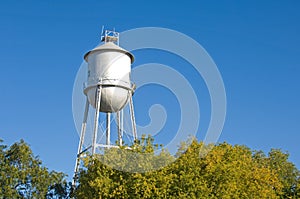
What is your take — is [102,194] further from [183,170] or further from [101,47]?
[101,47]

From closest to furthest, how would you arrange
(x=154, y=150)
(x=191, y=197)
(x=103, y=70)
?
(x=191, y=197) → (x=154, y=150) → (x=103, y=70)

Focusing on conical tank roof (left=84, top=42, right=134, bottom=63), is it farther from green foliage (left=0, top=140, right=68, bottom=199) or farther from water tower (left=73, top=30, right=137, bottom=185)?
green foliage (left=0, top=140, right=68, bottom=199)

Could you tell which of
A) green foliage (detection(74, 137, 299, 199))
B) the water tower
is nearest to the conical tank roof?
the water tower

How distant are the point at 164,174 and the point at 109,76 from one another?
7.83 meters

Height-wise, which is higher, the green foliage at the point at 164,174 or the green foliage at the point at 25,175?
the green foliage at the point at 25,175

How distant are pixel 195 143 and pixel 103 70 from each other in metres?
7.26

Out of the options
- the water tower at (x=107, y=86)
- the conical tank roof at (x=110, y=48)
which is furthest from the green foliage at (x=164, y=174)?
the conical tank roof at (x=110, y=48)

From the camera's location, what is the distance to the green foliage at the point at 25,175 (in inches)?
1364

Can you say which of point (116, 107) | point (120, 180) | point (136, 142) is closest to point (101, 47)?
point (116, 107)

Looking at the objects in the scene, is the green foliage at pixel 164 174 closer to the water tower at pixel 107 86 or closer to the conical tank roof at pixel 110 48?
the water tower at pixel 107 86

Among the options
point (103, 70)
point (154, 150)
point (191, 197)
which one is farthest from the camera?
point (103, 70)

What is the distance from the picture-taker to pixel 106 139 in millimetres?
32469

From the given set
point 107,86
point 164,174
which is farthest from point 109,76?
point 164,174

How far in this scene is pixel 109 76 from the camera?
3167cm
